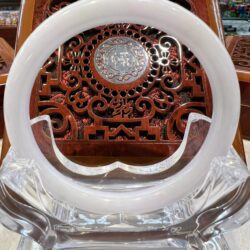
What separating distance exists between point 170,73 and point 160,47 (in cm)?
7

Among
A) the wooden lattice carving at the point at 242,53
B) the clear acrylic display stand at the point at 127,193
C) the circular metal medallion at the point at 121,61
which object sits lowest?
the clear acrylic display stand at the point at 127,193

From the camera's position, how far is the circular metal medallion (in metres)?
0.78

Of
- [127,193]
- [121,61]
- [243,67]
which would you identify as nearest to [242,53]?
[243,67]

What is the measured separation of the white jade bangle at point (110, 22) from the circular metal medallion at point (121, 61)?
30 centimetres

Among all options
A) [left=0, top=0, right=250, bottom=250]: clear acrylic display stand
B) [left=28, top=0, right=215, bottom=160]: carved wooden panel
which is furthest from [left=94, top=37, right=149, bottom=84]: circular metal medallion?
[left=0, top=0, right=250, bottom=250]: clear acrylic display stand

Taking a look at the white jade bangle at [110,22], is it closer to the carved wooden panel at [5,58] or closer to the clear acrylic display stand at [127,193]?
the clear acrylic display stand at [127,193]

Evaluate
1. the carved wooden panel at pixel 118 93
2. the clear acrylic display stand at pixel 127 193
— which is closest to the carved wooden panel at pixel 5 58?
the carved wooden panel at pixel 118 93

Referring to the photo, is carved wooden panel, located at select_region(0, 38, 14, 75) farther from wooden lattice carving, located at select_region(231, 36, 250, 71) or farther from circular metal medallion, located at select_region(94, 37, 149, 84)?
wooden lattice carving, located at select_region(231, 36, 250, 71)

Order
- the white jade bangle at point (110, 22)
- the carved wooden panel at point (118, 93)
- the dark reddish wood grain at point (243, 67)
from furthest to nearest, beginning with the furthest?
the dark reddish wood grain at point (243, 67) < the carved wooden panel at point (118, 93) < the white jade bangle at point (110, 22)

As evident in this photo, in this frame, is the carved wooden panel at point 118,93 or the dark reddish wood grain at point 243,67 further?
the dark reddish wood grain at point 243,67

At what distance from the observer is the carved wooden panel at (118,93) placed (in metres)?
0.77

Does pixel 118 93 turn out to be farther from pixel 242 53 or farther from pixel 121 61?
pixel 242 53

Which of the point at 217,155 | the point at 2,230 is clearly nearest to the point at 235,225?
the point at 217,155

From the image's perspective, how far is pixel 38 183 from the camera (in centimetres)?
53
